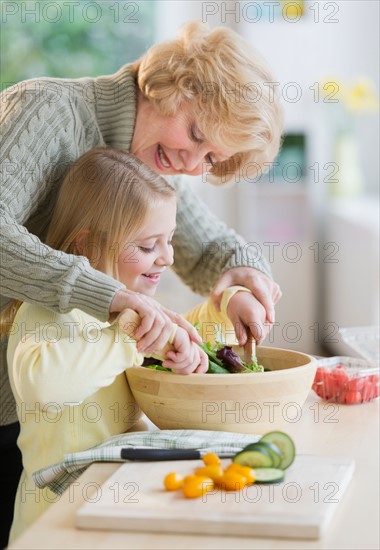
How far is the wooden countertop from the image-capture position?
938 millimetres

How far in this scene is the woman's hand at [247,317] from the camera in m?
1.57

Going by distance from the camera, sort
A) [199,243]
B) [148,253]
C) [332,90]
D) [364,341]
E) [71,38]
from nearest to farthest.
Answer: [148,253] → [364,341] → [199,243] → [332,90] → [71,38]

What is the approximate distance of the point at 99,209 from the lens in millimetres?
1519

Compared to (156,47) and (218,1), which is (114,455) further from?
(218,1)

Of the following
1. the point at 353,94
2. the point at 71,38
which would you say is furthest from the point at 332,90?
the point at 71,38

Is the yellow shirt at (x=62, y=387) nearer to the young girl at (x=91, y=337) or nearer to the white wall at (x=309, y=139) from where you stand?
the young girl at (x=91, y=337)

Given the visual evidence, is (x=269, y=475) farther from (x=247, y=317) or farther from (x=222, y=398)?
(x=247, y=317)

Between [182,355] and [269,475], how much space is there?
249mm

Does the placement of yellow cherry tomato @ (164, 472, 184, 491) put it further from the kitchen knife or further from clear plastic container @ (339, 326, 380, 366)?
clear plastic container @ (339, 326, 380, 366)

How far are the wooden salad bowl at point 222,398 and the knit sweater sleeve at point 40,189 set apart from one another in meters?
0.14

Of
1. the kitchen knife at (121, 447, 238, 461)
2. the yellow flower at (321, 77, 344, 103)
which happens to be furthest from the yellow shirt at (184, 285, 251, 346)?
the yellow flower at (321, 77, 344, 103)

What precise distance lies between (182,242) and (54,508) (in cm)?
96

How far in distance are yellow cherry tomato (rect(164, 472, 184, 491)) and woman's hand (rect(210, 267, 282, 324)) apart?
0.63m

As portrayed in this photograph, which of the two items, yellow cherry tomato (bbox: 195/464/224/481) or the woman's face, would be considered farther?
the woman's face
